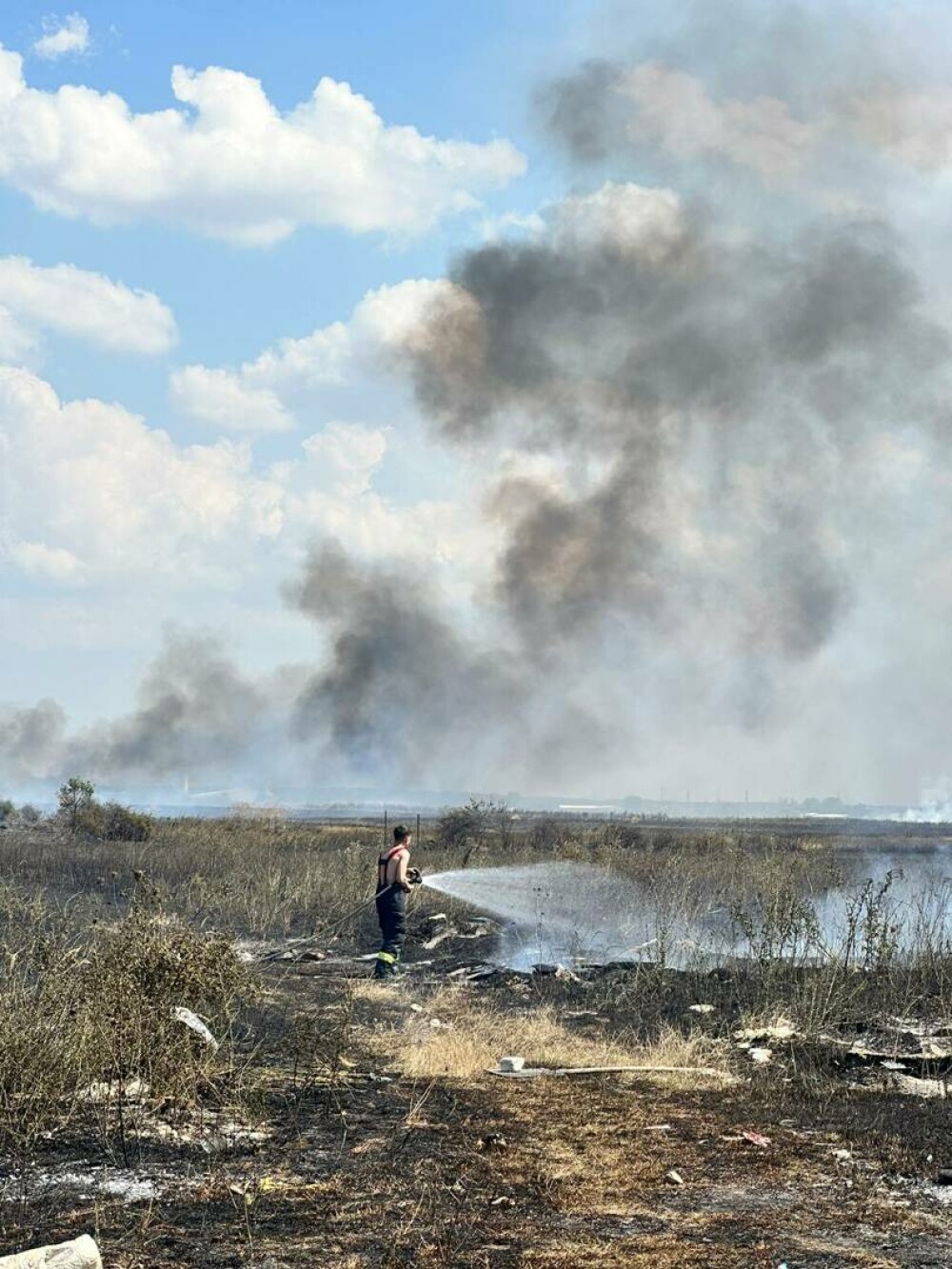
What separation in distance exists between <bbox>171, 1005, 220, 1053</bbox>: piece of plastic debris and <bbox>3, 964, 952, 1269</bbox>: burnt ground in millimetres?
523

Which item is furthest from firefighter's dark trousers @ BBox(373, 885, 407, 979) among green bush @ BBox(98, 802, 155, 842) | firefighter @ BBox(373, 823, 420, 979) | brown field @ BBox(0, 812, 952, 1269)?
green bush @ BBox(98, 802, 155, 842)

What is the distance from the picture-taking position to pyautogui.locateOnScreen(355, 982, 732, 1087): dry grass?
33.6 ft

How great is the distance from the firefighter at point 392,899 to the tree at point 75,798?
24.3 m

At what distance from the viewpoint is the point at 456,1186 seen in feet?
22.6

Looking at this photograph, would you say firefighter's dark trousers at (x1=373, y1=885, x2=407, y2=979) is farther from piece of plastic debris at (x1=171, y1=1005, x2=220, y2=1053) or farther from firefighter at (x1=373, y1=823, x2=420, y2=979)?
piece of plastic debris at (x1=171, y1=1005, x2=220, y2=1053)

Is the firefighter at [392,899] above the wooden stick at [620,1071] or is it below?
above

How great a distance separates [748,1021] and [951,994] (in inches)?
108

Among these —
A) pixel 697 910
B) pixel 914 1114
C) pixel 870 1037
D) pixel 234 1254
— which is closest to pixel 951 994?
pixel 870 1037

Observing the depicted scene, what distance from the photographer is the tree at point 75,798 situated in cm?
3809

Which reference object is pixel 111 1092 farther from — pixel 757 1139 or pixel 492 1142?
pixel 757 1139

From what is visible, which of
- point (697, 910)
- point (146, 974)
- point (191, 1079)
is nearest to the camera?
point (191, 1079)

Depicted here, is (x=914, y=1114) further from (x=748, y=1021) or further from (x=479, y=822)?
(x=479, y=822)

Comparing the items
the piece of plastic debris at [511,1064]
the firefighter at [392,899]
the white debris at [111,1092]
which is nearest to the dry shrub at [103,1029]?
the white debris at [111,1092]

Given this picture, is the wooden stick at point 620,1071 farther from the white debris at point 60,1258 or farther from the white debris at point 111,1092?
the white debris at point 60,1258
